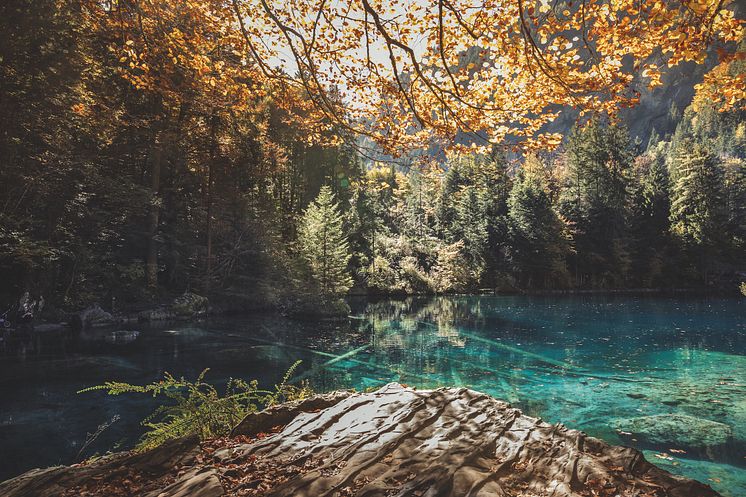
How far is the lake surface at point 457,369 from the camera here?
634cm

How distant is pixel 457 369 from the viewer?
425 inches

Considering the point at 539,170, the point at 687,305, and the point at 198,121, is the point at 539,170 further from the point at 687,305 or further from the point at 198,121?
the point at 198,121

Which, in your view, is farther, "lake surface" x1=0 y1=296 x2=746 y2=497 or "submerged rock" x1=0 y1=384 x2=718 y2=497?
"lake surface" x1=0 y1=296 x2=746 y2=497

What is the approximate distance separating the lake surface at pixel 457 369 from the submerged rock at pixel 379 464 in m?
0.76

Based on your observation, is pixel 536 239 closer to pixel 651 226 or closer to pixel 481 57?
pixel 651 226

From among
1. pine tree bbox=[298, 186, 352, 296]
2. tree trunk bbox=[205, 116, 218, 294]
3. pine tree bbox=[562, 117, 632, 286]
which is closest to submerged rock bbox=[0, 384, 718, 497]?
pine tree bbox=[298, 186, 352, 296]

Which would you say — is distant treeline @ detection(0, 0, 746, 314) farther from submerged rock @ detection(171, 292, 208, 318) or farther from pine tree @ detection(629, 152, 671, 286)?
submerged rock @ detection(171, 292, 208, 318)

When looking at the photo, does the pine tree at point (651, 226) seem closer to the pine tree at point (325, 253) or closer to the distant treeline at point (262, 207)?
the distant treeline at point (262, 207)

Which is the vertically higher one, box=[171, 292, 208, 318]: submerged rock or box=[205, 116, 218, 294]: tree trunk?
box=[205, 116, 218, 294]: tree trunk

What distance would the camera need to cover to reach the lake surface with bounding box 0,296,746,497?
6.34 m

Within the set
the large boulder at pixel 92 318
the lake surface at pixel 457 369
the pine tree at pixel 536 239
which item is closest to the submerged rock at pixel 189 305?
the lake surface at pixel 457 369

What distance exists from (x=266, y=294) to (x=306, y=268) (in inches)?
102

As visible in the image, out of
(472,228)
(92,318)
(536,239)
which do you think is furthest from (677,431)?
(472,228)

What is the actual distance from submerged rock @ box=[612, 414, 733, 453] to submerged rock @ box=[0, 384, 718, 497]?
4.09 meters
